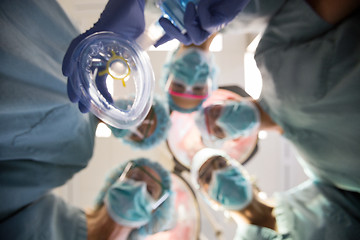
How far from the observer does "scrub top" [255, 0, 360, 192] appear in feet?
2.37

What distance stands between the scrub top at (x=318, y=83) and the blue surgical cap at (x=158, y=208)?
680 millimetres

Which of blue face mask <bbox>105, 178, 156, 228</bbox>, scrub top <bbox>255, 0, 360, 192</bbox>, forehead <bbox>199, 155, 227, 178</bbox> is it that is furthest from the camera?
forehead <bbox>199, 155, 227, 178</bbox>

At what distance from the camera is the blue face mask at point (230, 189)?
1.21m

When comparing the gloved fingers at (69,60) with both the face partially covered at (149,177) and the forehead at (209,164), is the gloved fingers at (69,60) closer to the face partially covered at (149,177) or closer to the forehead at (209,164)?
the face partially covered at (149,177)

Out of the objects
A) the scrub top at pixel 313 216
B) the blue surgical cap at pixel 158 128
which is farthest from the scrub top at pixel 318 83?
the blue surgical cap at pixel 158 128

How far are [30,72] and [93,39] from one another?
0.19m

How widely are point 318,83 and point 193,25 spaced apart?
48cm

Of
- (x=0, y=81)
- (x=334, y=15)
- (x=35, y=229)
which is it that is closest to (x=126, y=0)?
(x=0, y=81)

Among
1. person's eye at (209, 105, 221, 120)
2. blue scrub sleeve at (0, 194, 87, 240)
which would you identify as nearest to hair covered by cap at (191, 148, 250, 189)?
person's eye at (209, 105, 221, 120)

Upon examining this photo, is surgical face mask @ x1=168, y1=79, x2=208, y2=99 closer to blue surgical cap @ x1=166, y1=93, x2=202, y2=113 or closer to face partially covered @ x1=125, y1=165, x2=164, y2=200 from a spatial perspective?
blue surgical cap @ x1=166, y1=93, x2=202, y2=113

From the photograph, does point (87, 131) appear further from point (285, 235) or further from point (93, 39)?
point (285, 235)

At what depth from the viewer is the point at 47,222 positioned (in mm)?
816

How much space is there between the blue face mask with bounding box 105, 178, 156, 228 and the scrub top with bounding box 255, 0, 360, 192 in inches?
30.0

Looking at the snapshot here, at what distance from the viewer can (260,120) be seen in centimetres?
130
